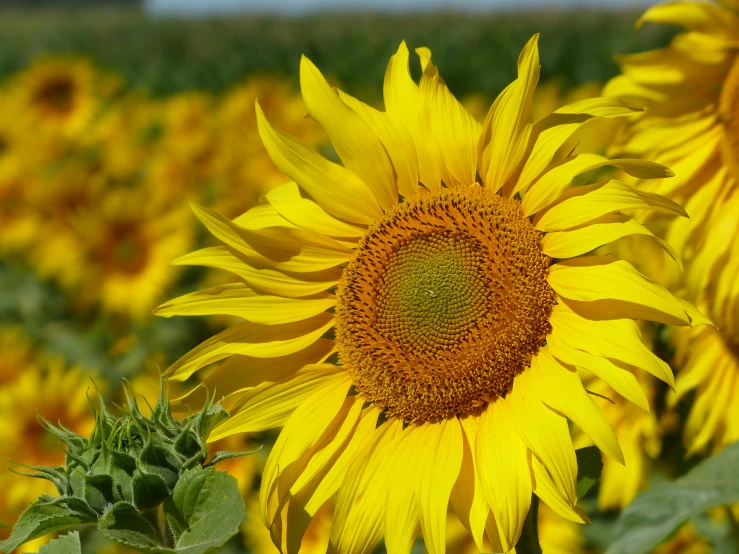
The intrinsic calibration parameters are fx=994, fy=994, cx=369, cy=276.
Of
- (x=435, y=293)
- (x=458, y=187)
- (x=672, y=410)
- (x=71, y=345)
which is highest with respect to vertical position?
(x=458, y=187)

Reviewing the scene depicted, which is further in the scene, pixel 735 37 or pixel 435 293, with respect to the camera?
pixel 735 37

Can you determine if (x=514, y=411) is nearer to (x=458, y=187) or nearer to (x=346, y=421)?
(x=346, y=421)

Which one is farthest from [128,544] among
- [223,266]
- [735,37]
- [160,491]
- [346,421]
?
[735,37]

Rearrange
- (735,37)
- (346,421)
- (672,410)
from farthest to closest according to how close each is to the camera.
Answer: (672,410)
(735,37)
(346,421)

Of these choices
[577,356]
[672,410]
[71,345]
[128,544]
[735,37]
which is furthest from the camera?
[71,345]

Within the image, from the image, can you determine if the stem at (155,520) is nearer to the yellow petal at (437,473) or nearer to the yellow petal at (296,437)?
the yellow petal at (296,437)

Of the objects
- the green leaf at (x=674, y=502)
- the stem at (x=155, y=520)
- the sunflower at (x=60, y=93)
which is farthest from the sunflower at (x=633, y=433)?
the sunflower at (x=60, y=93)

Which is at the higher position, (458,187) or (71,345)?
(458,187)
